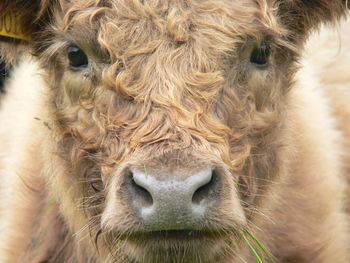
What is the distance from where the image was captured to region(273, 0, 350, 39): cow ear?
17.0ft

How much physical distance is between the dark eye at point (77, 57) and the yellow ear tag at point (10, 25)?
465 mm

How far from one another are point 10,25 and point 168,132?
145cm

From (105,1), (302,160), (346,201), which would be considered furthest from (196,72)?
(346,201)

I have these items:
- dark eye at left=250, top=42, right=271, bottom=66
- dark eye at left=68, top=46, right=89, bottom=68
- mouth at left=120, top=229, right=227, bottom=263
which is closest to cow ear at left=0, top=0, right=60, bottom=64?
dark eye at left=68, top=46, right=89, bottom=68

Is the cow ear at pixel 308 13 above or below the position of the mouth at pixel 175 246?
above

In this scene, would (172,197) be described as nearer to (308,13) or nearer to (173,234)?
(173,234)

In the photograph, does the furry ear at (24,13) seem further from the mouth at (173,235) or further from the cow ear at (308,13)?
the mouth at (173,235)

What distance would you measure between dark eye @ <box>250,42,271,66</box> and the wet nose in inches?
41.1

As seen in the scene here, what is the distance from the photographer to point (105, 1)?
4.69 metres

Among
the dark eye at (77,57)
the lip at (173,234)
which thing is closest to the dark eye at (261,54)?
the dark eye at (77,57)

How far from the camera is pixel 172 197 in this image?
12.7 ft

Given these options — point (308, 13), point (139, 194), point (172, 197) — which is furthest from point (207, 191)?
point (308, 13)

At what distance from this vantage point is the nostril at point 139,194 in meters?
3.98

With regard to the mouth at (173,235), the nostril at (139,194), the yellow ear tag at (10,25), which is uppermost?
the nostril at (139,194)
